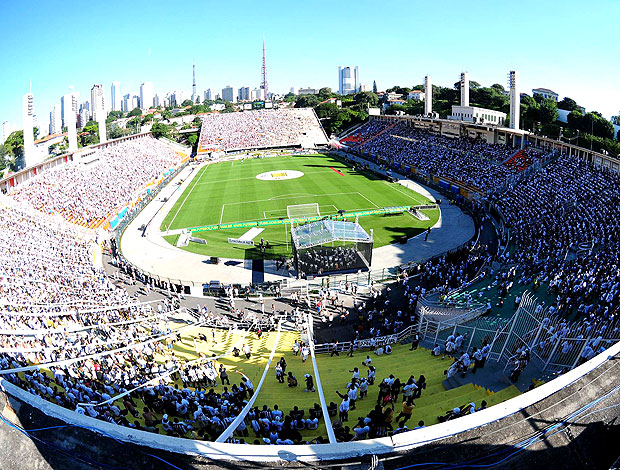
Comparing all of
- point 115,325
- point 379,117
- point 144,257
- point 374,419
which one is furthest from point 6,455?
point 379,117

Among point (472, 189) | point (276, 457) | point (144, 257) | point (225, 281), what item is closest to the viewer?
point (276, 457)

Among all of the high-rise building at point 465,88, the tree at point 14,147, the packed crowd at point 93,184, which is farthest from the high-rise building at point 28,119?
the tree at point 14,147

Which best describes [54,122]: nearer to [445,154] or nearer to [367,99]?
[367,99]

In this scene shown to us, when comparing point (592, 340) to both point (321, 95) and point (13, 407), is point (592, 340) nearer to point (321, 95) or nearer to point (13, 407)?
point (13, 407)

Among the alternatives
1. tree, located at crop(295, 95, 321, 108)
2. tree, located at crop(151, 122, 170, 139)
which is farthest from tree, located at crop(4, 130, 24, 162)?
tree, located at crop(295, 95, 321, 108)

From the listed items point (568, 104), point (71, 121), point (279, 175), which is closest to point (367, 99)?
point (568, 104)
